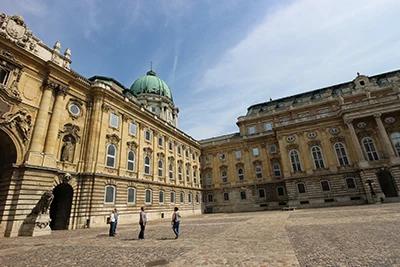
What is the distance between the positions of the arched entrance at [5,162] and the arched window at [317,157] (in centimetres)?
3872

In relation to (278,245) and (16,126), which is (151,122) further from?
(278,245)

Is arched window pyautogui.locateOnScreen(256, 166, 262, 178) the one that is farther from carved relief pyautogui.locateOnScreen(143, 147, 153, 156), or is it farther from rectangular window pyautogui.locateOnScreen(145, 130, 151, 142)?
rectangular window pyautogui.locateOnScreen(145, 130, 151, 142)

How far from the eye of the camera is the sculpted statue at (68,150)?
19.3 meters

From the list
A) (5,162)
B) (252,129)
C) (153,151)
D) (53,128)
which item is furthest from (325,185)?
(5,162)

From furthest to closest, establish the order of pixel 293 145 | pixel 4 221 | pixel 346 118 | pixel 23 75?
pixel 293 145 → pixel 346 118 → pixel 23 75 → pixel 4 221

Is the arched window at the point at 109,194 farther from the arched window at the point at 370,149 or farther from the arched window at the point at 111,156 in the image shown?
the arched window at the point at 370,149

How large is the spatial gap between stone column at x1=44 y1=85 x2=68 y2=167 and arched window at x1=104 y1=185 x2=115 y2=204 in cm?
549

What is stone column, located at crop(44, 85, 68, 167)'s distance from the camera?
57.5 feet

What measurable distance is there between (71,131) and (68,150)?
1.96 metres

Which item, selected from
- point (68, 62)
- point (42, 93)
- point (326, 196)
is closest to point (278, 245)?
point (42, 93)

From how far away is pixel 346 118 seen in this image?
3284 cm

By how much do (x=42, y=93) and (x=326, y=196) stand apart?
38.9 metres

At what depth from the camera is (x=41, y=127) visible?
17641 mm

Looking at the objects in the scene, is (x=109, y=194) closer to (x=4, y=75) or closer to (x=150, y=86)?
(x=4, y=75)
